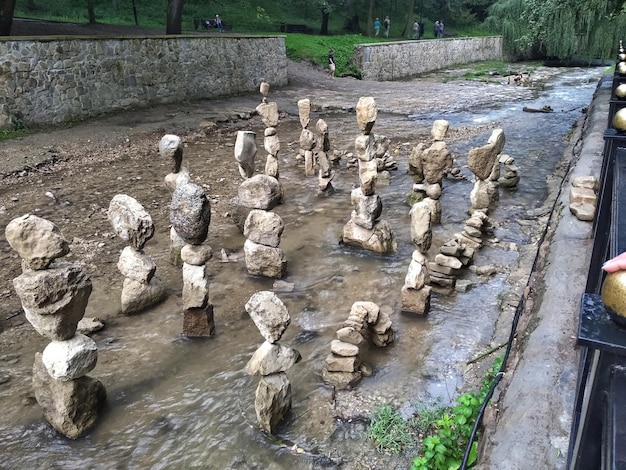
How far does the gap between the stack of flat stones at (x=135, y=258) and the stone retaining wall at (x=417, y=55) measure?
72.6ft

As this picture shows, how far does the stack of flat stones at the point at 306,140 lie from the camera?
9.01 meters

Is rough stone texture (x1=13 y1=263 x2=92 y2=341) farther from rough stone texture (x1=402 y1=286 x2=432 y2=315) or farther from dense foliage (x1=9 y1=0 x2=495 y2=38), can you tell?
dense foliage (x1=9 y1=0 x2=495 y2=38)

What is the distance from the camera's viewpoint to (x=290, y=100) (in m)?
18.1

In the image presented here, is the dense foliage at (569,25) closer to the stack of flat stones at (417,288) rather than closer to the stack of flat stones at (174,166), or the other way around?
the stack of flat stones at (417,288)

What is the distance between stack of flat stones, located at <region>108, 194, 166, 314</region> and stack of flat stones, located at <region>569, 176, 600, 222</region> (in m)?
4.36

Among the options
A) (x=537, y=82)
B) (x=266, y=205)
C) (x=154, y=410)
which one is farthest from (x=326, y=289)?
(x=537, y=82)

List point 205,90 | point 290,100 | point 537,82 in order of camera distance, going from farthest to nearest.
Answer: point 537,82 → point 290,100 → point 205,90

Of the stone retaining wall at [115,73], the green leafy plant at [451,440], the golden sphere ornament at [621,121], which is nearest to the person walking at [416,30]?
the stone retaining wall at [115,73]

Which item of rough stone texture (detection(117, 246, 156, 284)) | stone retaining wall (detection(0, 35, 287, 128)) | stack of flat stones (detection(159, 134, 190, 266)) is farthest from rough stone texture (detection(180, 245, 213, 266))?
stone retaining wall (detection(0, 35, 287, 128))

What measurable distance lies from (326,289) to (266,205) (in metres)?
1.16

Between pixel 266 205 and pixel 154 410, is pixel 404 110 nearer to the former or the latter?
pixel 266 205

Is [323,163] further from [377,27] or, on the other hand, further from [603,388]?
[377,27]

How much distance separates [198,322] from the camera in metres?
5.03

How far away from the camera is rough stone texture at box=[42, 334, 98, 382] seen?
371 centimetres
